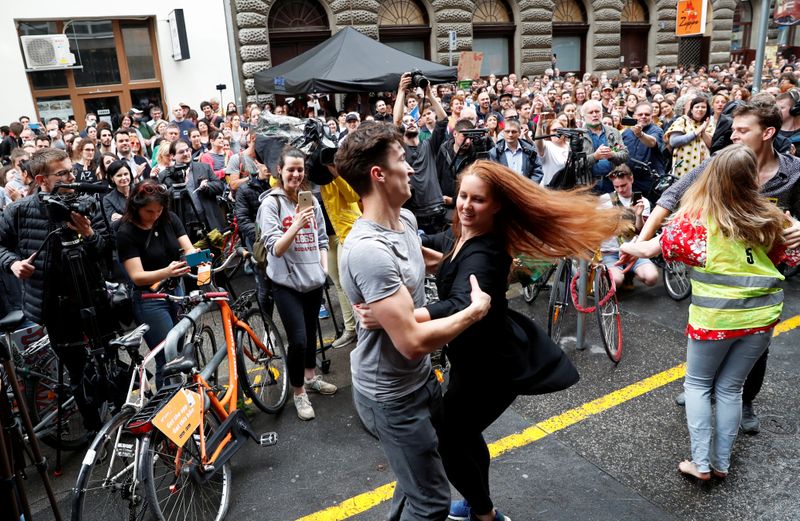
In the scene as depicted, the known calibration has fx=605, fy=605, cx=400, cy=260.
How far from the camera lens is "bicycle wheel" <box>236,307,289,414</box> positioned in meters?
4.00

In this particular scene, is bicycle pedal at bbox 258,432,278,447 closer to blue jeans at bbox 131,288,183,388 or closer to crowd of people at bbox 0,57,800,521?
crowd of people at bbox 0,57,800,521

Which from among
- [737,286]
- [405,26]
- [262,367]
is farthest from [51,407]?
[405,26]

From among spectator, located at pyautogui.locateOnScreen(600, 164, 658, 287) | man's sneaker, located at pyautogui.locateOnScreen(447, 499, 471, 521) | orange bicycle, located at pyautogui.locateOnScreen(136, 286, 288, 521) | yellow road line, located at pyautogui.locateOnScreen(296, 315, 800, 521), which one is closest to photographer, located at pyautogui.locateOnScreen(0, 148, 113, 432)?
orange bicycle, located at pyautogui.locateOnScreen(136, 286, 288, 521)

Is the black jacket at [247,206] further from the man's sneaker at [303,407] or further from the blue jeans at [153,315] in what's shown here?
the man's sneaker at [303,407]

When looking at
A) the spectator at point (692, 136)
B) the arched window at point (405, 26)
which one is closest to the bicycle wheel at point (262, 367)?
the spectator at point (692, 136)

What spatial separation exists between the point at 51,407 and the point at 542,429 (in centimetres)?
331

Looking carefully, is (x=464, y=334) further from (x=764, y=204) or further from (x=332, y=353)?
(x=332, y=353)

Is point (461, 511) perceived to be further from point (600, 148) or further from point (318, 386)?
point (600, 148)

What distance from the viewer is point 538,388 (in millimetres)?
2510

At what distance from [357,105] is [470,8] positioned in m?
6.55

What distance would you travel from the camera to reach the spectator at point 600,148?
586 centimetres

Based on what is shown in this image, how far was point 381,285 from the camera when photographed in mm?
2100

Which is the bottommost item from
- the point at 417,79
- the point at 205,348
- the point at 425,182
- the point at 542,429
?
the point at 542,429

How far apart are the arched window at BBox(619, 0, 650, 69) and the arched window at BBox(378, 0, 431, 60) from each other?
333 inches
